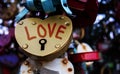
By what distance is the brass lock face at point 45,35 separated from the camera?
52 centimetres

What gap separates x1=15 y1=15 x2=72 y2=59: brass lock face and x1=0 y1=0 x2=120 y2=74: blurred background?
154mm

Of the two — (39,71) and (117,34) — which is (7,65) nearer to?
(39,71)

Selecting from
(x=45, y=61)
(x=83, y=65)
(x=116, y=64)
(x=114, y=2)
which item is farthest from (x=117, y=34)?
(x=45, y=61)

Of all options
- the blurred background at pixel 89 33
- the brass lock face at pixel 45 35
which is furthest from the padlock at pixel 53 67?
the blurred background at pixel 89 33

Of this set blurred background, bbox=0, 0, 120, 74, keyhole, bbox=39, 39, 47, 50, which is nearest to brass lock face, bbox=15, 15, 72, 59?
keyhole, bbox=39, 39, 47, 50

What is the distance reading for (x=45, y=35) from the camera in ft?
1.76

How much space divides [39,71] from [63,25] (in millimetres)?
84

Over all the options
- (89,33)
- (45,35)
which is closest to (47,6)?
(45,35)

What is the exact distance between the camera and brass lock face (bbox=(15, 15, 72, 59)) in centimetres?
52

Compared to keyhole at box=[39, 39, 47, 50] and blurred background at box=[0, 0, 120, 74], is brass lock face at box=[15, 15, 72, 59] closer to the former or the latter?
keyhole at box=[39, 39, 47, 50]

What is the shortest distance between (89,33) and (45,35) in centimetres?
50

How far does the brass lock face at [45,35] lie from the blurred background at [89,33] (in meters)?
0.15

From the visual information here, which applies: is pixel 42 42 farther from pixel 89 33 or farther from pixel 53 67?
pixel 89 33

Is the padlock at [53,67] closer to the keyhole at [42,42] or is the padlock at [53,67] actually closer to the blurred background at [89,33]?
the keyhole at [42,42]
